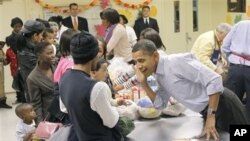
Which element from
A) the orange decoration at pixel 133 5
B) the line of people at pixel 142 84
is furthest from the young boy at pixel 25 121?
the orange decoration at pixel 133 5

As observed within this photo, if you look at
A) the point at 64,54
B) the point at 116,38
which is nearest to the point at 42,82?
the point at 64,54

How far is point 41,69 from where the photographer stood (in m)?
Answer: 3.33

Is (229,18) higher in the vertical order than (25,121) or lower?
higher

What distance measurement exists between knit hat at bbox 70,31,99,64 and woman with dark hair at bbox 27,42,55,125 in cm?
122

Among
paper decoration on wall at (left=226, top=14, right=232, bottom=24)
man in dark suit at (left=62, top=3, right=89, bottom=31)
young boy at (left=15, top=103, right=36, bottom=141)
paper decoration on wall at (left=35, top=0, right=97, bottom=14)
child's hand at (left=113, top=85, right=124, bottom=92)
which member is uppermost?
paper decoration on wall at (left=35, top=0, right=97, bottom=14)

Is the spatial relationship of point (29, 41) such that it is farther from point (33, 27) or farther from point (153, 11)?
point (153, 11)

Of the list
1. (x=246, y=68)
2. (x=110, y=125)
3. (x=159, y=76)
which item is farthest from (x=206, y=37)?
(x=110, y=125)

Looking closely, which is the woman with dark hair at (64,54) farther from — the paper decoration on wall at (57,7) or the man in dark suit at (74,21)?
the paper decoration on wall at (57,7)

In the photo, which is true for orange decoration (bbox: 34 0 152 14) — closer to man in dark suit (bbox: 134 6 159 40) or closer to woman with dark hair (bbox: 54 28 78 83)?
man in dark suit (bbox: 134 6 159 40)

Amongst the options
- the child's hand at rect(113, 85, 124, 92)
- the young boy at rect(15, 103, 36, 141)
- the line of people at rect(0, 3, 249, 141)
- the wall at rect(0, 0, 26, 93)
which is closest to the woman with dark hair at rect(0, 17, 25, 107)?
the wall at rect(0, 0, 26, 93)

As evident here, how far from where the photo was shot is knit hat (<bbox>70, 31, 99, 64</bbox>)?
6.75ft

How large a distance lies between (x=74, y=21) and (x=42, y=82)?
4.66 meters

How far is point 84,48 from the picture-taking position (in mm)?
2057

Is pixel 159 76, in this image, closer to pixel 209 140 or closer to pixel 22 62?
pixel 209 140
